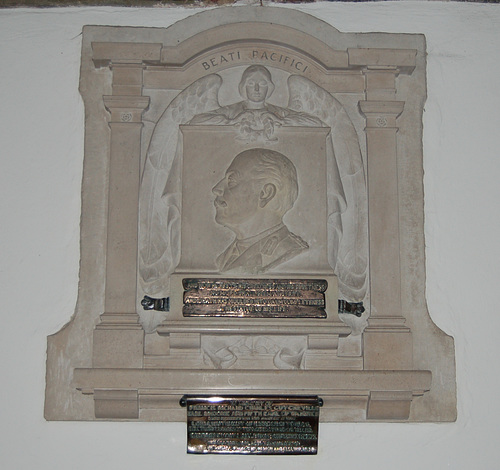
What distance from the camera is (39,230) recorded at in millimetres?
4059

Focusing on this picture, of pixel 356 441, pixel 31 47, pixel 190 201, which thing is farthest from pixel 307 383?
pixel 31 47

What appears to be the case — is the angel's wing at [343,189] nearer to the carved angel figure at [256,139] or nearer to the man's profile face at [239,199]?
the carved angel figure at [256,139]

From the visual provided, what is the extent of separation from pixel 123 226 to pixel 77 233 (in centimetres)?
29

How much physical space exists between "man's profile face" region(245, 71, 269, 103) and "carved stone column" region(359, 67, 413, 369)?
58 cm

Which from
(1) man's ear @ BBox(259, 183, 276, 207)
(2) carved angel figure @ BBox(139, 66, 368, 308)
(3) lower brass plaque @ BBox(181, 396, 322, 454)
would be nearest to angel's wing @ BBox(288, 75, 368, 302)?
(2) carved angel figure @ BBox(139, 66, 368, 308)

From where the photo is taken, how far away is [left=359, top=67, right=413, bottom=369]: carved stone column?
387cm

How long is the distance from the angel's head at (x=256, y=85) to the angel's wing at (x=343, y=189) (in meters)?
0.14

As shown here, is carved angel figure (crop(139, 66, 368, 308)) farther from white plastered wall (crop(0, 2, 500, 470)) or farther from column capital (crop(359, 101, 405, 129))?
white plastered wall (crop(0, 2, 500, 470))

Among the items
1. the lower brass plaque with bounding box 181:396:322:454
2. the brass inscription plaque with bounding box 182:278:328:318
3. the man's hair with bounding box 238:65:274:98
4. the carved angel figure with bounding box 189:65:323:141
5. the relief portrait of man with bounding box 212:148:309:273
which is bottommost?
the lower brass plaque with bounding box 181:396:322:454

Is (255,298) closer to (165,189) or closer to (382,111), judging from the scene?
(165,189)

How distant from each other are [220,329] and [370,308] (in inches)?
33.5

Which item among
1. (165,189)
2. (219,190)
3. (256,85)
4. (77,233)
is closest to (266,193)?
(219,190)

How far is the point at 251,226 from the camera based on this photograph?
3986mm

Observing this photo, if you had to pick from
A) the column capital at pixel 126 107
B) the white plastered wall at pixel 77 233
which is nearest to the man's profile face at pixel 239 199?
the column capital at pixel 126 107
